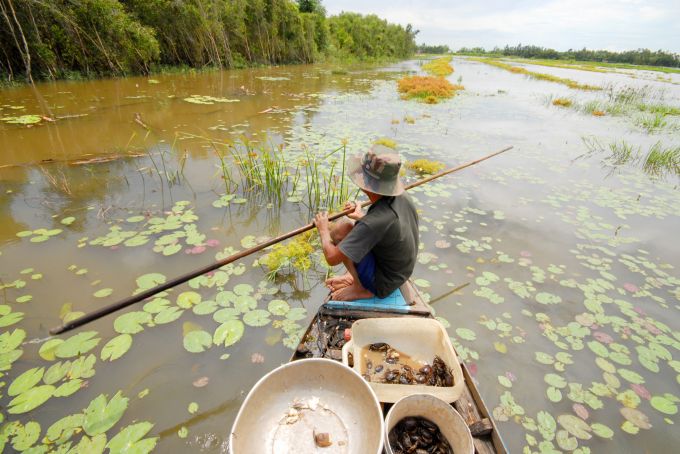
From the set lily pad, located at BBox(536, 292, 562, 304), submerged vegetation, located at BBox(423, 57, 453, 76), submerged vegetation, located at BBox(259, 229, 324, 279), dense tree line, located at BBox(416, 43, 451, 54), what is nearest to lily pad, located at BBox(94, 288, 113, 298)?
submerged vegetation, located at BBox(259, 229, 324, 279)

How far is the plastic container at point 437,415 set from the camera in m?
1.18

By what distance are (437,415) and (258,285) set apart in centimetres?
184

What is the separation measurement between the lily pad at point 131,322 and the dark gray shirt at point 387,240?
1.74 m

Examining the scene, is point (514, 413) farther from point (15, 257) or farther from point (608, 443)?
point (15, 257)

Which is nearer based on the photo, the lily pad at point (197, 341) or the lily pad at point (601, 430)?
the lily pad at point (601, 430)

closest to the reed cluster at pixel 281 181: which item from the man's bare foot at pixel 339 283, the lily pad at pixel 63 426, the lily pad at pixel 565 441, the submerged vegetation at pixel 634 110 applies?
the man's bare foot at pixel 339 283

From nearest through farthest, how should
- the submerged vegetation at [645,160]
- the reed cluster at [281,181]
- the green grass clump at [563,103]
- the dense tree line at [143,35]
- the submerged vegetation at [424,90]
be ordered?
1. the reed cluster at [281,181]
2. the submerged vegetation at [645,160]
3. the dense tree line at [143,35]
4. the submerged vegetation at [424,90]
5. the green grass clump at [563,103]

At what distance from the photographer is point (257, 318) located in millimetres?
2268

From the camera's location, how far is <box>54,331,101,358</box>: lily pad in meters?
1.87

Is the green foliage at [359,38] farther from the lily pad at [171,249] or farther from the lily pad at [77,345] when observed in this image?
the lily pad at [77,345]

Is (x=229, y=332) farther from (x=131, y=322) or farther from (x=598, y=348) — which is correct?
(x=598, y=348)

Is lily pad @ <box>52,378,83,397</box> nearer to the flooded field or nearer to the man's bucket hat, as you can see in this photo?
the flooded field

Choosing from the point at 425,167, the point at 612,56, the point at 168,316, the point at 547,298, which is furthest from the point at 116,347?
the point at 612,56

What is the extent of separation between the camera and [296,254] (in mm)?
2760
